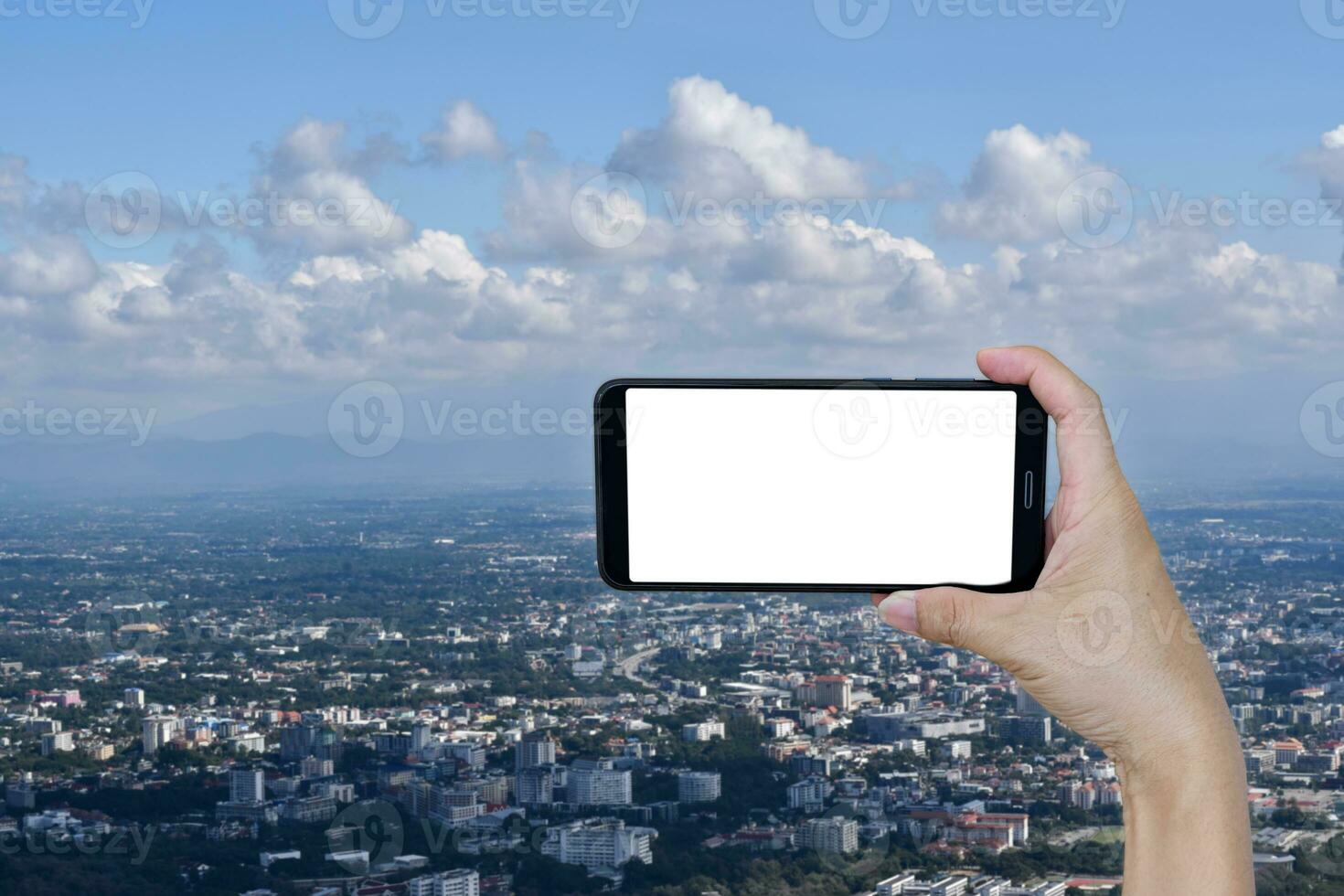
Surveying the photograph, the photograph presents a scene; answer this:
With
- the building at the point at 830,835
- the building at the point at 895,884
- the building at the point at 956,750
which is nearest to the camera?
the building at the point at 895,884

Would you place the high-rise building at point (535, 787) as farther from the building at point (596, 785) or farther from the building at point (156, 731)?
the building at point (156, 731)

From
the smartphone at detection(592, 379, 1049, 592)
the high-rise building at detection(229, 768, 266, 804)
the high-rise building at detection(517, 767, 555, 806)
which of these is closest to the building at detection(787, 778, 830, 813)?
the high-rise building at detection(517, 767, 555, 806)

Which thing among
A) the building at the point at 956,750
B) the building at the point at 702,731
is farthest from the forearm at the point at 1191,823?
the building at the point at 702,731

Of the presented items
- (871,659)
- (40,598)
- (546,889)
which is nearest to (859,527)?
(546,889)

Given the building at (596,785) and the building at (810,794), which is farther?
the building at (596,785)

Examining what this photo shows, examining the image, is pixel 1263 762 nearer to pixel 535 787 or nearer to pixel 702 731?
pixel 702 731

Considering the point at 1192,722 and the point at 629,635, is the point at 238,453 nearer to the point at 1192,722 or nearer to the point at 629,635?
the point at 629,635

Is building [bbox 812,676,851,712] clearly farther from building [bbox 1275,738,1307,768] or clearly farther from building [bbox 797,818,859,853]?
building [bbox 1275,738,1307,768]
